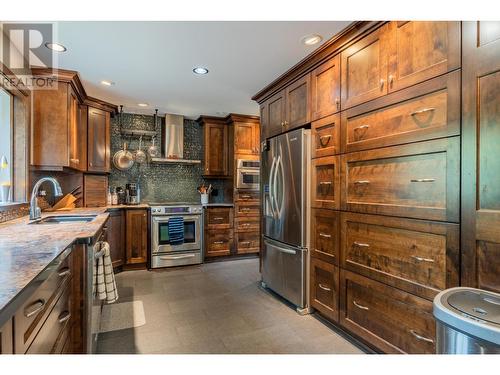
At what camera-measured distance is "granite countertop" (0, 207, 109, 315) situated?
0.76 m

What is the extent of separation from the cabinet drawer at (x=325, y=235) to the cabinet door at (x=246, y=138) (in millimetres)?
2205

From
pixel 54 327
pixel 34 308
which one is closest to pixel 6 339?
pixel 34 308

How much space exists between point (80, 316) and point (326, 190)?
1.89 metres

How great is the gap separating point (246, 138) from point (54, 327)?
3.59 metres

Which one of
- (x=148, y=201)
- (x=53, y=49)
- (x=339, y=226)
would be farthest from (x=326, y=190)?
(x=148, y=201)

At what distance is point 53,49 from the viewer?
87.0 inches

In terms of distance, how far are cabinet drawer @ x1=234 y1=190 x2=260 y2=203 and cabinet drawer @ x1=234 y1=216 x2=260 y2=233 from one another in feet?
0.92

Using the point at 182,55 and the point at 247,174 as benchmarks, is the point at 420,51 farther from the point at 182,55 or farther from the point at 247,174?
the point at 247,174

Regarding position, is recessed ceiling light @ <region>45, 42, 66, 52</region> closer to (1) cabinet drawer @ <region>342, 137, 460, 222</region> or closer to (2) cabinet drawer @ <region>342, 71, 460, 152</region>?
(2) cabinet drawer @ <region>342, 71, 460, 152</region>

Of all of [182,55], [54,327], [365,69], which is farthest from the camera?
[182,55]

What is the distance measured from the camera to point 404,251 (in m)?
1.56
